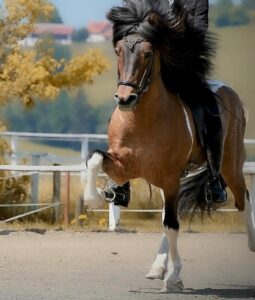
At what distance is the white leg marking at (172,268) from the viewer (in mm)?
8844

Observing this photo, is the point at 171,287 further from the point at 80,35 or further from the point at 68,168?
the point at 80,35

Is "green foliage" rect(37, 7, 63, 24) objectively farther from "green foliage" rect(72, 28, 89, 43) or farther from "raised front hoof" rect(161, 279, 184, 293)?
"raised front hoof" rect(161, 279, 184, 293)

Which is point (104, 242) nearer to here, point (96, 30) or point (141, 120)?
point (141, 120)

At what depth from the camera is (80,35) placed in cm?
1936

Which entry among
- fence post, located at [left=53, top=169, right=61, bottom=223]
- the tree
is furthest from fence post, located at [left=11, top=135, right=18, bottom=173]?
fence post, located at [left=53, top=169, right=61, bottom=223]

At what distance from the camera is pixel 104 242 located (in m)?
12.5

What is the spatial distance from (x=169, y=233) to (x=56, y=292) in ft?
3.57

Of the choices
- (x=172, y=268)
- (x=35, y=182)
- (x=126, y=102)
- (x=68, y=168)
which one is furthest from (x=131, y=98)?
(x=35, y=182)

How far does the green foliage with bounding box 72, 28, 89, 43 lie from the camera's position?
1920 cm

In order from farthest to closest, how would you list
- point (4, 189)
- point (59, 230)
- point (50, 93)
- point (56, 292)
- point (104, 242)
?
point (50, 93) → point (4, 189) → point (59, 230) → point (104, 242) → point (56, 292)

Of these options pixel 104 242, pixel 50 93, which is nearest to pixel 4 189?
pixel 50 93

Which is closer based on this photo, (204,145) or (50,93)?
(204,145)

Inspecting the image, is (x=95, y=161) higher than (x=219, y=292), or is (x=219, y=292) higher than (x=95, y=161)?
(x=95, y=161)

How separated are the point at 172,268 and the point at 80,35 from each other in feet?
35.7
